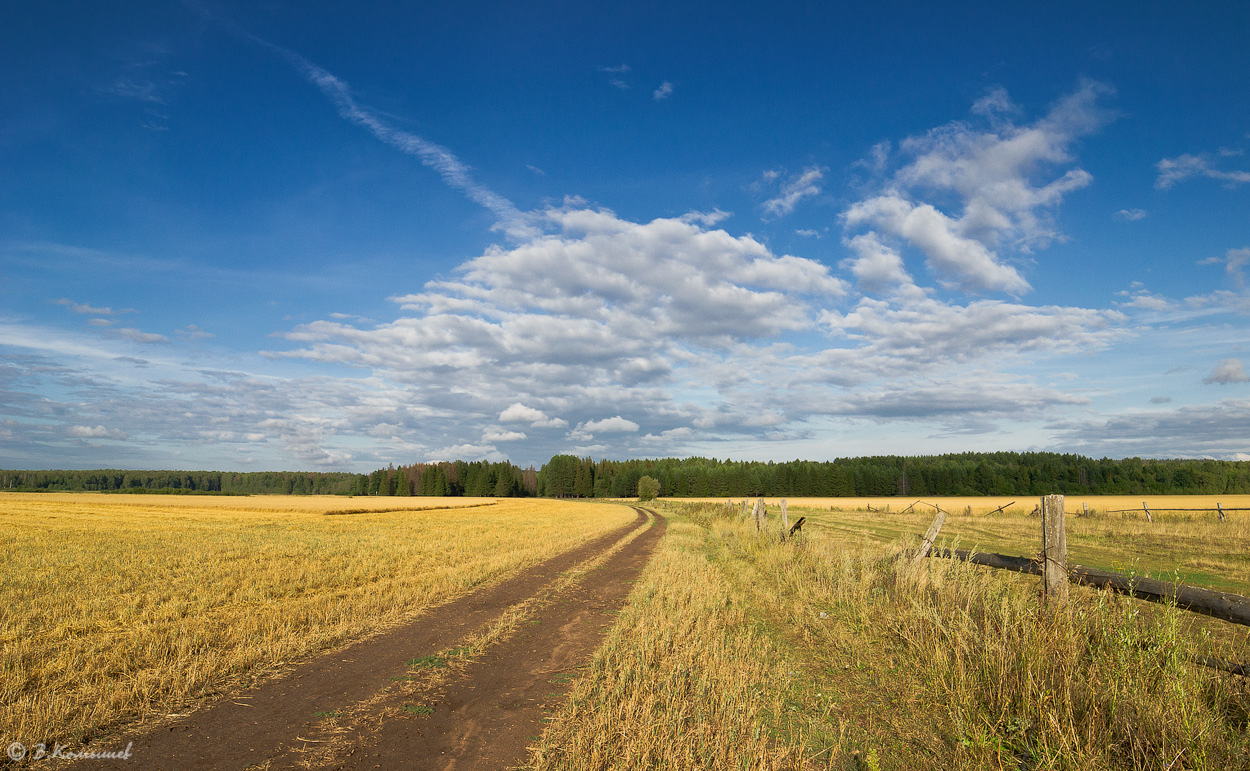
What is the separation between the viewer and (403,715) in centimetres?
619

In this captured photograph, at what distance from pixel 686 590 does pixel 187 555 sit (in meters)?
17.5

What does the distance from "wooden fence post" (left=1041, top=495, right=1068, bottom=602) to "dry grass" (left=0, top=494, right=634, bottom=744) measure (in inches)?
426

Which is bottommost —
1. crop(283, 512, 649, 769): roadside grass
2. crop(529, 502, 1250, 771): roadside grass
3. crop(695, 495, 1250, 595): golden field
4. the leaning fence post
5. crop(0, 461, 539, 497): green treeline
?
crop(0, 461, 539, 497): green treeline

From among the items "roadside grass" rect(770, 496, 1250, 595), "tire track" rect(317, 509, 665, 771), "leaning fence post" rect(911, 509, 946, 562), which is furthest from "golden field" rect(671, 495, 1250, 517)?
"tire track" rect(317, 509, 665, 771)

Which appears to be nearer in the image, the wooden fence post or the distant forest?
the wooden fence post

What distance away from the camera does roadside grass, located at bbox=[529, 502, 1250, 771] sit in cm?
457

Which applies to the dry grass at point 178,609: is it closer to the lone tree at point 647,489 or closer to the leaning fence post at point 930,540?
the leaning fence post at point 930,540

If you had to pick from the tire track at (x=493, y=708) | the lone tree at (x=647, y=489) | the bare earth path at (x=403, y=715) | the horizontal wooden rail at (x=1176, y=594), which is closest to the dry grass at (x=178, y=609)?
the bare earth path at (x=403, y=715)

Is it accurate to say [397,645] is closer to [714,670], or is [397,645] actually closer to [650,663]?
[650,663]

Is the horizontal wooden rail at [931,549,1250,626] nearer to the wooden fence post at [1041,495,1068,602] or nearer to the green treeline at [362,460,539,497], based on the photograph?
the wooden fence post at [1041,495,1068,602]

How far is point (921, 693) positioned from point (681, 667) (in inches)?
115

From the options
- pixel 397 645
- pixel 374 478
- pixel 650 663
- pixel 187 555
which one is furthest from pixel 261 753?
pixel 374 478

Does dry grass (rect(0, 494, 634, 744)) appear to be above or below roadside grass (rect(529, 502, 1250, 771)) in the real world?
below

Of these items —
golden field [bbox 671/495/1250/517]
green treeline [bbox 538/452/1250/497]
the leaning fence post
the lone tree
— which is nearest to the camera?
the leaning fence post
